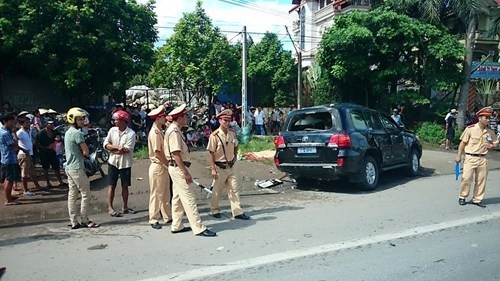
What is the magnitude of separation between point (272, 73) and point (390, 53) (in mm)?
9839

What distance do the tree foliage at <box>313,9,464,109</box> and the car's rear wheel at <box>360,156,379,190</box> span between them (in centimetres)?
986

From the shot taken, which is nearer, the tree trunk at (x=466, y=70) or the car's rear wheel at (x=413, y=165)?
the car's rear wheel at (x=413, y=165)

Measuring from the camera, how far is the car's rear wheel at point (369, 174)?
8.90 meters

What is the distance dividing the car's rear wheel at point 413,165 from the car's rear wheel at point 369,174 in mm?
2037

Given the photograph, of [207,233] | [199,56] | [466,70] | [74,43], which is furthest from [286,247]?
[199,56]

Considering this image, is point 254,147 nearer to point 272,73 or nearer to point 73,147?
point 73,147

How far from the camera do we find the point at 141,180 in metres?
10.2

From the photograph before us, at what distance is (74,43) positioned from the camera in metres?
14.1

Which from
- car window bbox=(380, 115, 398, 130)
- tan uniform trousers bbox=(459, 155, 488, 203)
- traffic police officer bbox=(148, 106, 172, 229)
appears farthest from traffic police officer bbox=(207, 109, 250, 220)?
car window bbox=(380, 115, 398, 130)

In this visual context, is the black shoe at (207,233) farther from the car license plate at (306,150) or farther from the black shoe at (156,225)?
the car license plate at (306,150)

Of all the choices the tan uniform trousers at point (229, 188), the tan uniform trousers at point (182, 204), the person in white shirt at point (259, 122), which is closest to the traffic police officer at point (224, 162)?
the tan uniform trousers at point (229, 188)

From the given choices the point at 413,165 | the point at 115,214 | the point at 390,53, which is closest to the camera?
the point at 115,214

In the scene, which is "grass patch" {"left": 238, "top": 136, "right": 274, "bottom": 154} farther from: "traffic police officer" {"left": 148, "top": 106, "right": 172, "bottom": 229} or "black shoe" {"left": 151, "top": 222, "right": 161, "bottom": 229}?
"black shoe" {"left": 151, "top": 222, "right": 161, "bottom": 229}

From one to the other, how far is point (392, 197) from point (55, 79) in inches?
446
